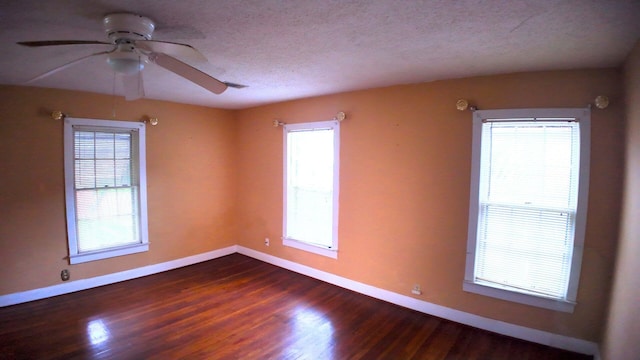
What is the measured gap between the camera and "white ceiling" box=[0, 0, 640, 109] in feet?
4.85

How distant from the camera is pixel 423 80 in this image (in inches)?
117

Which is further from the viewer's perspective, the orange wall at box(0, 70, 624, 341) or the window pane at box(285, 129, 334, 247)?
the window pane at box(285, 129, 334, 247)

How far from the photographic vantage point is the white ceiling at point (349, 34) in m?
1.48

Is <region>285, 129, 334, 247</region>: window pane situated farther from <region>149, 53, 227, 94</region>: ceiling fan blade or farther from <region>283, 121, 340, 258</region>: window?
<region>149, 53, 227, 94</region>: ceiling fan blade

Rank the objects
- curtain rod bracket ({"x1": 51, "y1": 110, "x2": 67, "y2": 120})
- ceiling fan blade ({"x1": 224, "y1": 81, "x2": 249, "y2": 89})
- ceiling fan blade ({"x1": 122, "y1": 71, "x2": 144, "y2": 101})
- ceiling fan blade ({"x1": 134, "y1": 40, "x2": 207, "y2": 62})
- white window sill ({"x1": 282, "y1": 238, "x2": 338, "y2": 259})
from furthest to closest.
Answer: white window sill ({"x1": 282, "y1": 238, "x2": 338, "y2": 259}) → curtain rod bracket ({"x1": 51, "y1": 110, "x2": 67, "y2": 120}) → ceiling fan blade ({"x1": 224, "y1": 81, "x2": 249, "y2": 89}) → ceiling fan blade ({"x1": 122, "y1": 71, "x2": 144, "y2": 101}) → ceiling fan blade ({"x1": 134, "y1": 40, "x2": 207, "y2": 62})

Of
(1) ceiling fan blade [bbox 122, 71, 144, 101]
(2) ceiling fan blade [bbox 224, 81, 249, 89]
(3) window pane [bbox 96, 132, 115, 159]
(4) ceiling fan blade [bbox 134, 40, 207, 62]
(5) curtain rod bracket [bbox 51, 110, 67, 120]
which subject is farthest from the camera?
(3) window pane [bbox 96, 132, 115, 159]

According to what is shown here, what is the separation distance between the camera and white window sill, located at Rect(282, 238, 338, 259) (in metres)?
3.87

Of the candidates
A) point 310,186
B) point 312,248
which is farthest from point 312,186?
point 312,248

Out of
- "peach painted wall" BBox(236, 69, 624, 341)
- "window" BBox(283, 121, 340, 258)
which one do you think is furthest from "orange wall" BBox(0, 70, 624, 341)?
"window" BBox(283, 121, 340, 258)

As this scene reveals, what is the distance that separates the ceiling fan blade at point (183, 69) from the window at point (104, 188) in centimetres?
259

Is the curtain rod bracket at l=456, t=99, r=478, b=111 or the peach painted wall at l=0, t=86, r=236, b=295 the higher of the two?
the curtain rod bracket at l=456, t=99, r=478, b=111

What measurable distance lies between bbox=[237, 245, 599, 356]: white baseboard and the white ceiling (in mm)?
2241

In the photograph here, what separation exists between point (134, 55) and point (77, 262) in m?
3.17

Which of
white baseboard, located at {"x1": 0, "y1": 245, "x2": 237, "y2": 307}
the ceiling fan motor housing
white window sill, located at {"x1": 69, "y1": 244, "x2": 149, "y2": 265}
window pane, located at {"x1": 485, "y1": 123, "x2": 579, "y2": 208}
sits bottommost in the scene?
white baseboard, located at {"x1": 0, "y1": 245, "x2": 237, "y2": 307}
